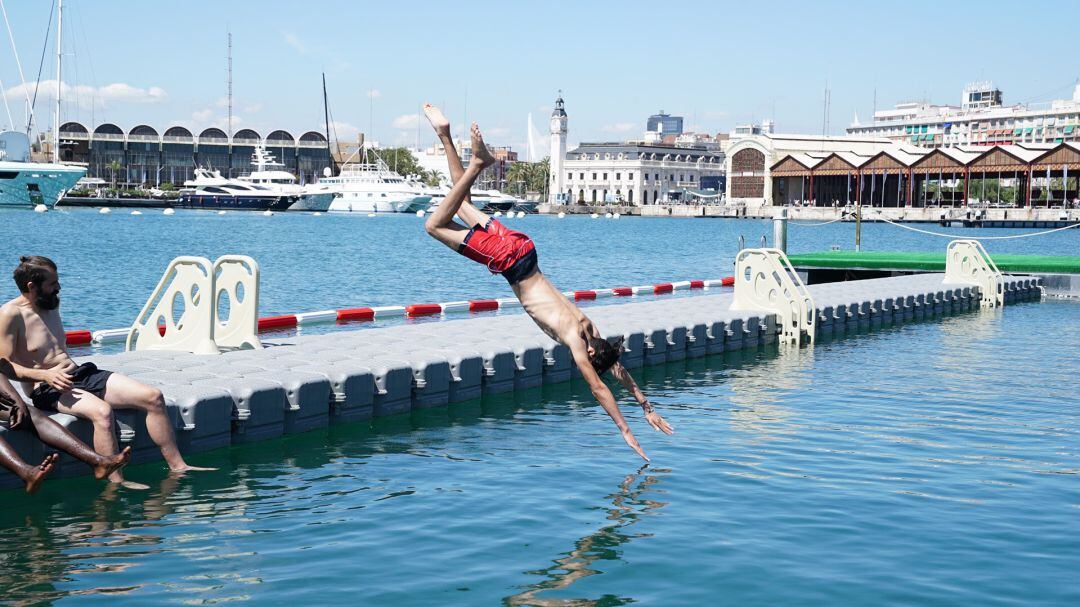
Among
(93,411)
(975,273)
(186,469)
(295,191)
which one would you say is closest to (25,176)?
(295,191)

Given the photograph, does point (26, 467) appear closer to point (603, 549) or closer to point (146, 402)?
point (146, 402)

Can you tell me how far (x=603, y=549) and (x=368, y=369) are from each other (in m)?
5.65

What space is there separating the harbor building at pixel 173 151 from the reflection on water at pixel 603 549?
186341mm

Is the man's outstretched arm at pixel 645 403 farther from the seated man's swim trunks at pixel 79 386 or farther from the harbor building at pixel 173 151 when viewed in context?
the harbor building at pixel 173 151

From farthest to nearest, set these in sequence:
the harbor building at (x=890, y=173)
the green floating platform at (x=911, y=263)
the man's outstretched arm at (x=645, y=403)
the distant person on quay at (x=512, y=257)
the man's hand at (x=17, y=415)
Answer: the harbor building at (x=890, y=173) → the green floating platform at (x=911, y=263) → the man's outstretched arm at (x=645, y=403) → the distant person on quay at (x=512, y=257) → the man's hand at (x=17, y=415)

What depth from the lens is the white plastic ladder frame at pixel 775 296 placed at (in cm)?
2302

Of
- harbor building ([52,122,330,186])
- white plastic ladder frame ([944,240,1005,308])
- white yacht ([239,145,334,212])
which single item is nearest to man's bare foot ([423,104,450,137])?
white plastic ladder frame ([944,240,1005,308])

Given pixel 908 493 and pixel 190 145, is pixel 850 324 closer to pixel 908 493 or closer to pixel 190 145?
pixel 908 493

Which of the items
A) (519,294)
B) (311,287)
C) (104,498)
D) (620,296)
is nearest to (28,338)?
(104,498)

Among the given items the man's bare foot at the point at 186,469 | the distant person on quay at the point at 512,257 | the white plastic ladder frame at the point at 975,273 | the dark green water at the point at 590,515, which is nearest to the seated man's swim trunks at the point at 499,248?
the distant person on quay at the point at 512,257

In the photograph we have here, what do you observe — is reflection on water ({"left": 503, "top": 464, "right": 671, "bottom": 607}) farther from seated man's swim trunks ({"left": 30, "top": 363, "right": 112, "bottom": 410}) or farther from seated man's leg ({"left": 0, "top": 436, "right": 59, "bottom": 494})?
seated man's swim trunks ({"left": 30, "top": 363, "right": 112, "bottom": 410})

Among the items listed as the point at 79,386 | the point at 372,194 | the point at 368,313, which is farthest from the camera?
the point at 372,194

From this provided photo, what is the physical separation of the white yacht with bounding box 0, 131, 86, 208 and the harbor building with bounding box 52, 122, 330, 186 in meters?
70.3

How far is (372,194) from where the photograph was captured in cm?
16025
